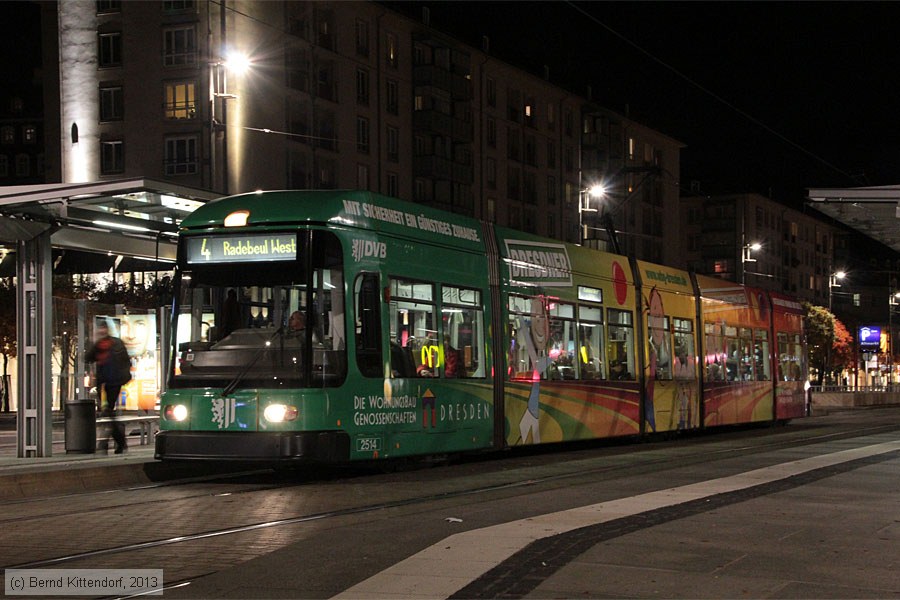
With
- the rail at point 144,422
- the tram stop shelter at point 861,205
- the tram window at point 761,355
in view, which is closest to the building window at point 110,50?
the tram window at point 761,355

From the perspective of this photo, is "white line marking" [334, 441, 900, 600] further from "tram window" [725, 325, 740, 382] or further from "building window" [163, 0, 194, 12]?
"building window" [163, 0, 194, 12]

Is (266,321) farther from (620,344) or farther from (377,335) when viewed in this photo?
(620,344)

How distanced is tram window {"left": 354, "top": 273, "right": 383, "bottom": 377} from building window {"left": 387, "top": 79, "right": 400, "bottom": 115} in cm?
4970

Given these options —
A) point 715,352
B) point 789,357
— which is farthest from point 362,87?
point 715,352

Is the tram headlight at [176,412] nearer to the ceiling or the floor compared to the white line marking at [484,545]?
nearer to the ceiling

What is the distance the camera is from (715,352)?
2775 cm

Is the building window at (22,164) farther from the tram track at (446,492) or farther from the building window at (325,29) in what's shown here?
the tram track at (446,492)

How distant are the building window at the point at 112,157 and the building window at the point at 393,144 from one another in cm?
1423

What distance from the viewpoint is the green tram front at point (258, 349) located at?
1418 cm

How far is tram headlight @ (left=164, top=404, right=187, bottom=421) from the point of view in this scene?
14.6 metres

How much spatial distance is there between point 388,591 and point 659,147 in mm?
89219

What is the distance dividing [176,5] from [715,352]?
34.8 metres

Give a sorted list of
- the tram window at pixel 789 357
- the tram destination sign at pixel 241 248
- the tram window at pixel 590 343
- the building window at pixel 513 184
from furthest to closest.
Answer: the building window at pixel 513 184 → the tram window at pixel 789 357 → the tram window at pixel 590 343 → the tram destination sign at pixel 241 248

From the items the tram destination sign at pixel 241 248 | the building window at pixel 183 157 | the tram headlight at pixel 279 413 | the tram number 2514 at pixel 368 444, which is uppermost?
the building window at pixel 183 157
